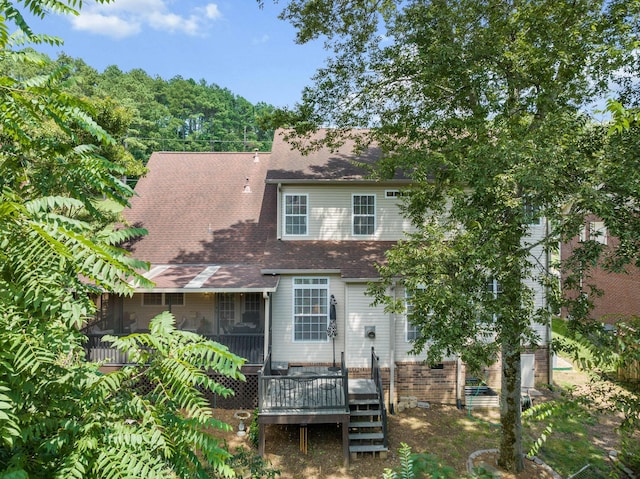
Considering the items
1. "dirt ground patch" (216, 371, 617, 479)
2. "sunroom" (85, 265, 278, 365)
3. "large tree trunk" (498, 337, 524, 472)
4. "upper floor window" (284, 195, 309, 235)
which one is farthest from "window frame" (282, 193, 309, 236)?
"large tree trunk" (498, 337, 524, 472)

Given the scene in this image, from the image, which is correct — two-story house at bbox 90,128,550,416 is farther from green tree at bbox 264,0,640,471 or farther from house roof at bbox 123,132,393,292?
green tree at bbox 264,0,640,471

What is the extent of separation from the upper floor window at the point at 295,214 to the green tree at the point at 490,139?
3.84m

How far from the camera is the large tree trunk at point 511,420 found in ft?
31.1

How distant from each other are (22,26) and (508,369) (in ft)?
34.4

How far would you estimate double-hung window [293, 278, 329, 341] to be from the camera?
13.7 meters

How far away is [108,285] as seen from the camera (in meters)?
1.98

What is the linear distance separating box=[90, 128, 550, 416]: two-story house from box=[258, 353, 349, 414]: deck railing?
207 centimetres

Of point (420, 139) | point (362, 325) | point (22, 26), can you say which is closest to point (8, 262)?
point (22, 26)

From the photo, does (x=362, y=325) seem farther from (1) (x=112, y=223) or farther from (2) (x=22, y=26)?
(2) (x=22, y=26)

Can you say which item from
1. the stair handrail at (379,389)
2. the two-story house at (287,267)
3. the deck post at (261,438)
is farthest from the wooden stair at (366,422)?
the deck post at (261,438)

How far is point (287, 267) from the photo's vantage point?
1341 centimetres

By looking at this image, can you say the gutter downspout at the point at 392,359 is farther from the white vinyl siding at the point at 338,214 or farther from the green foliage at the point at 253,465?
the green foliage at the point at 253,465

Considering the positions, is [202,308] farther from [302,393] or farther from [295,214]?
[302,393]

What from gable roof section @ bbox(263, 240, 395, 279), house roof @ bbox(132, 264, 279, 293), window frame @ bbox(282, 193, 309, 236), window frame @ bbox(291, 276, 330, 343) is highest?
window frame @ bbox(282, 193, 309, 236)
